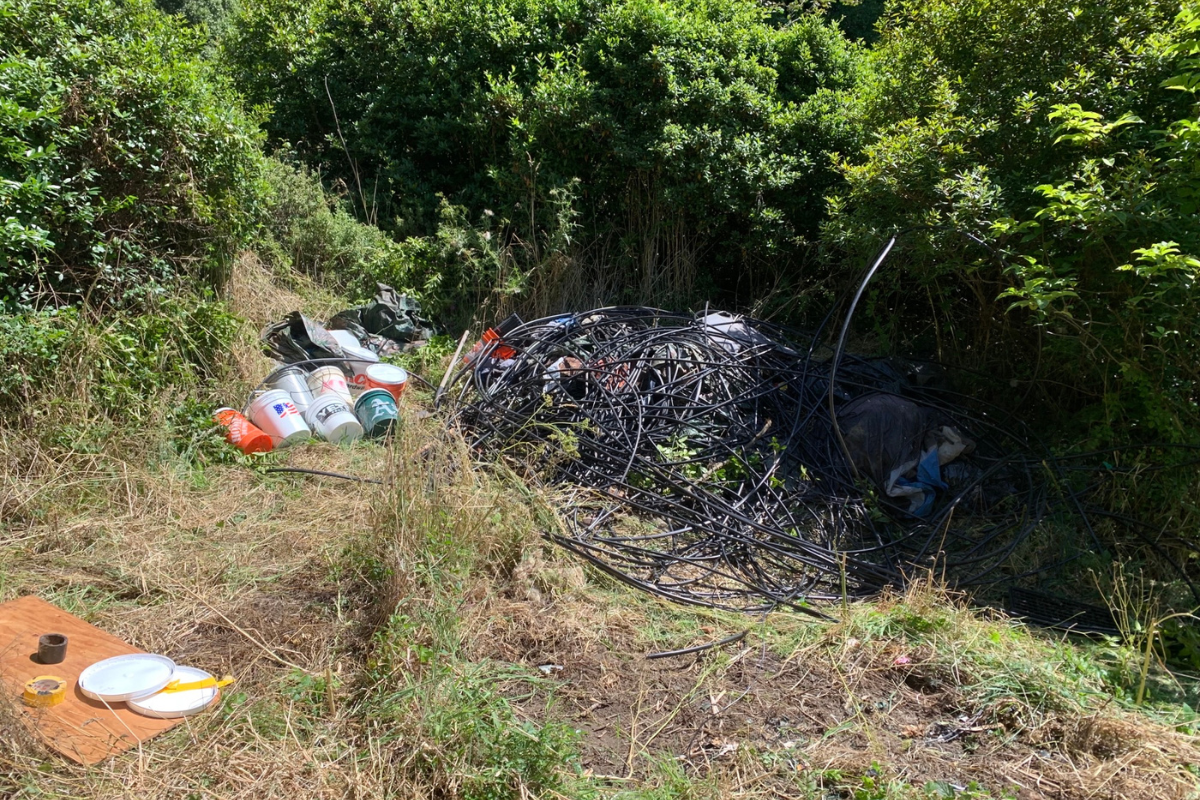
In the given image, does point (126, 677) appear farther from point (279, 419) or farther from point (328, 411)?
point (328, 411)

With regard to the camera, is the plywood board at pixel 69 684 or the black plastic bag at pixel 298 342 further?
the black plastic bag at pixel 298 342

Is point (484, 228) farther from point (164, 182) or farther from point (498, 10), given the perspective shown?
point (164, 182)

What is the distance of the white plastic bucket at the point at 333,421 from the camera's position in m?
4.70

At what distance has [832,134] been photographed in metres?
6.15

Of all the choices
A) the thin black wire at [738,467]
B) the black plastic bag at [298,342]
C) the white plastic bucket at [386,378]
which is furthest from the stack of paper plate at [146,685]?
the black plastic bag at [298,342]

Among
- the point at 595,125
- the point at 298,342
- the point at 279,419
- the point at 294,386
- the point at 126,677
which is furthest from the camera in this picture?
the point at 595,125

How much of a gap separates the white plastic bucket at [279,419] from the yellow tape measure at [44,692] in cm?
200

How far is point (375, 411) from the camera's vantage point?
15.8ft

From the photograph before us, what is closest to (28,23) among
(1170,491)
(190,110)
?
(190,110)

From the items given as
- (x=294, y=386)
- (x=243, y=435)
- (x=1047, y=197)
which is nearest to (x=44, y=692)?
(x=243, y=435)

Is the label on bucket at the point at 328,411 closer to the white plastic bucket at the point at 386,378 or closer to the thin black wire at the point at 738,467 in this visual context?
the white plastic bucket at the point at 386,378

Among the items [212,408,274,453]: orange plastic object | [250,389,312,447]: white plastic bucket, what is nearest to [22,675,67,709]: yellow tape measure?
[212,408,274,453]: orange plastic object

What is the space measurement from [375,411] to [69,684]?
2322mm

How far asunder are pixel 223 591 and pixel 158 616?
24cm
